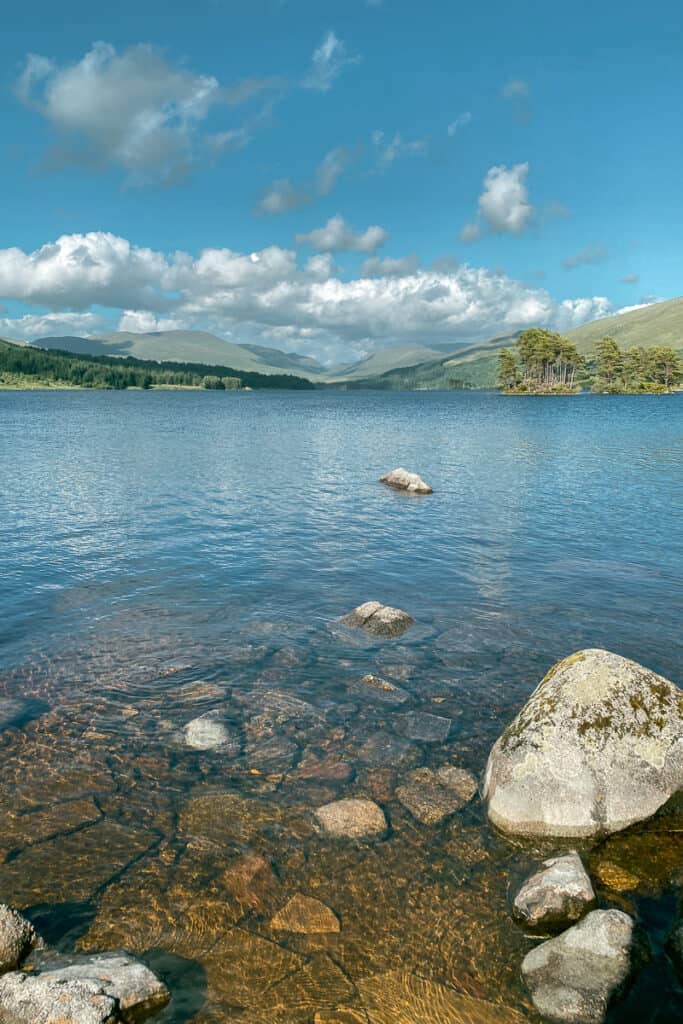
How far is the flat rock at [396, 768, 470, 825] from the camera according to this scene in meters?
11.9

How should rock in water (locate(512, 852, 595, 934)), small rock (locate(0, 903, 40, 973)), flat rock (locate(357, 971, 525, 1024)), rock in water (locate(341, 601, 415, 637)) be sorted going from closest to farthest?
1. flat rock (locate(357, 971, 525, 1024))
2. small rock (locate(0, 903, 40, 973))
3. rock in water (locate(512, 852, 595, 934))
4. rock in water (locate(341, 601, 415, 637))

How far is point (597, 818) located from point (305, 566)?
18.5 metres

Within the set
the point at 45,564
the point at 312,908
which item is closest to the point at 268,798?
the point at 312,908

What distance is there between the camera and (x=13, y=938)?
834cm

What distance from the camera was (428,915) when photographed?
379 inches

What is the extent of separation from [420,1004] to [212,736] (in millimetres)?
7463

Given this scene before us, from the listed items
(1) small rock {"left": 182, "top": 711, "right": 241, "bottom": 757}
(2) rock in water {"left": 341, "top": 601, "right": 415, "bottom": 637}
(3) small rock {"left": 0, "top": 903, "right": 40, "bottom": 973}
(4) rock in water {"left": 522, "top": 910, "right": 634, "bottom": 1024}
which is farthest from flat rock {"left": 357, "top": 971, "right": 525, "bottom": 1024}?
(2) rock in water {"left": 341, "top": 601, "right": 415, "bottom": 637}

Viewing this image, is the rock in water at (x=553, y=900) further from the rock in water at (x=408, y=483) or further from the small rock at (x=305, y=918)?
the rock in water at (x=408, y=483)

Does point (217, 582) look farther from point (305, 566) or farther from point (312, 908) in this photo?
point (312, 908)

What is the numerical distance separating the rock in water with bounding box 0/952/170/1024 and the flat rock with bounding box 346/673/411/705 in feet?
29.2

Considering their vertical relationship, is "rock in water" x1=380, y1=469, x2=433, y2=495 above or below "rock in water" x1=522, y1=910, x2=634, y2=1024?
above

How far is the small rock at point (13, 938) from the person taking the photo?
818 centimetres

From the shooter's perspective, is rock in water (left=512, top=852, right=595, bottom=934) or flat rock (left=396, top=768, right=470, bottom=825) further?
flat rock (left=396, top=768, right=470, bottom=825)

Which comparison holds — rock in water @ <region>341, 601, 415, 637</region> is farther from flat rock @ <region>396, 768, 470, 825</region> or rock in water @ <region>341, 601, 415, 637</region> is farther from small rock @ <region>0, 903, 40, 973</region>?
small rock @ <region>0, 903, 40, 973</region>
